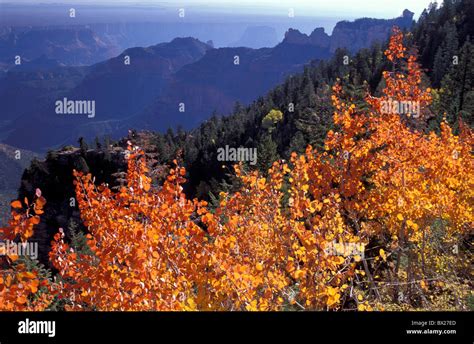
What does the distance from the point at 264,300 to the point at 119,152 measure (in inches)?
2952
